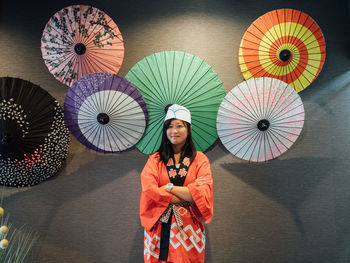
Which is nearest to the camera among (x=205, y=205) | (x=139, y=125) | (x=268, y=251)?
(x=205, y=205)

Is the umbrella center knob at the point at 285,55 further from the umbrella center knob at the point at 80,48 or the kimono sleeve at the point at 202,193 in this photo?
the umbrella center knob at the point at 80,48

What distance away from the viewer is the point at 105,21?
7.92 ft

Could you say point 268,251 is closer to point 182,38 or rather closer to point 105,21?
point 182,38

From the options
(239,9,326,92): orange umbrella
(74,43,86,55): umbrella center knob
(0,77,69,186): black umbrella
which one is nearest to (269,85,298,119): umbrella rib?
(239,9,326,92): orange umbrella

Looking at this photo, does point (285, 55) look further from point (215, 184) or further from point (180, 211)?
point (180, 211)

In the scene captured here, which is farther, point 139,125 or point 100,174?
point 100,174

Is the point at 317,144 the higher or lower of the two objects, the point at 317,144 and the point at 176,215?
the higher

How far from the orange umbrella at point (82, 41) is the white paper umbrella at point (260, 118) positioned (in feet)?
4.30

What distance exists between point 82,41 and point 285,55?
2.16 metres

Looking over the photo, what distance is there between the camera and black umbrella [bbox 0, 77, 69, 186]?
7.45 feet

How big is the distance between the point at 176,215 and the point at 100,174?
1143mm

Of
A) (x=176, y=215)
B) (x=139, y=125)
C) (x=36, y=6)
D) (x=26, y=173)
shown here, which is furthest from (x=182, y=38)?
(x=26, y=173)

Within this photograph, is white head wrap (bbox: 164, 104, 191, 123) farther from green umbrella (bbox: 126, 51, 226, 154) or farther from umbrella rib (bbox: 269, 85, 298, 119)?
umbrella rib (bbox: 269, 85, 298, 119)

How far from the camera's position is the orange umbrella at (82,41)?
7.91 feet
